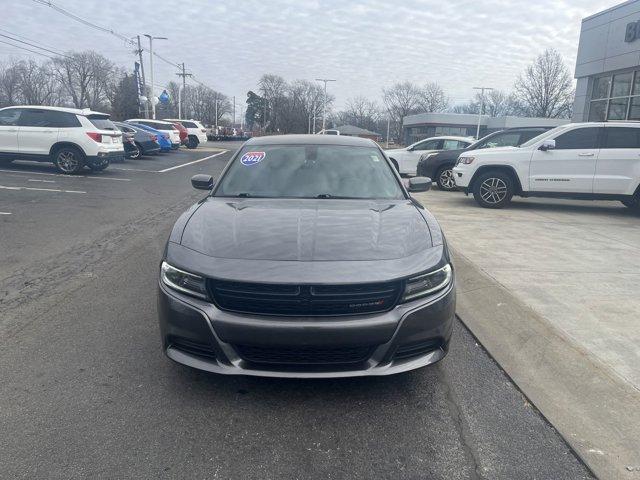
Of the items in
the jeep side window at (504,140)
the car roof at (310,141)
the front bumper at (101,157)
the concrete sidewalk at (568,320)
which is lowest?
the concrete sidewalk at (568,320)

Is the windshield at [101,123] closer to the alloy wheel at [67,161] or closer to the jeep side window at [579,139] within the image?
the alloy wheel at [67,161]

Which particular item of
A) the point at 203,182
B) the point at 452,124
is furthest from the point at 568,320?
the point at 452,124

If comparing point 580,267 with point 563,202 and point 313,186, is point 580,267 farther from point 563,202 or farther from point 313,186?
point 563,202

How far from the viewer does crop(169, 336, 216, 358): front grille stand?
2.65m

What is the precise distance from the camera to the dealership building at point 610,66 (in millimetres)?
15977

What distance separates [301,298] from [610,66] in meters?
19.1

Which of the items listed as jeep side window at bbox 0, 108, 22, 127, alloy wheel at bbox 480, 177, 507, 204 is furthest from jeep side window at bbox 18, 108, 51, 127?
alloy wheel at bbox 480, 177, 507, 204

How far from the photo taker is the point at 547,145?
965cm

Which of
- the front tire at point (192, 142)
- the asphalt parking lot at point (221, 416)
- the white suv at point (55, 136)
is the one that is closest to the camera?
the asphalt parking lot at point (221, 416)

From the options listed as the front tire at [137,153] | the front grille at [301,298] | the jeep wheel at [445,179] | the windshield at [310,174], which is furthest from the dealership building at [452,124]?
the front grille at [301,298]

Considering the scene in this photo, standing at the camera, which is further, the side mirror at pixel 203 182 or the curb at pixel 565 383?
the side mirror at pixel 203 182

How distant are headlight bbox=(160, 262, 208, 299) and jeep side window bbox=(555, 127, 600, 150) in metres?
9.26

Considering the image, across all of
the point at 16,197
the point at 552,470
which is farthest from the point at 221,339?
the point at 16,197

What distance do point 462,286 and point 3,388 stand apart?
3.97 m
